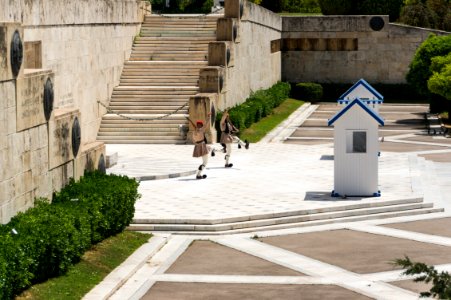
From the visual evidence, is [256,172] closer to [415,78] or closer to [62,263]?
[62,263]

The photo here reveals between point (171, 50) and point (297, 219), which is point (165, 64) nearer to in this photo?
point (171, 50)

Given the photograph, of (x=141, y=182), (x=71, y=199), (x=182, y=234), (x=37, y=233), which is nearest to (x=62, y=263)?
(x=37, y=233)

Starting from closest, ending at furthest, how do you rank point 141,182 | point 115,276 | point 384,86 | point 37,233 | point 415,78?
1. point 37,233
2. point 115,276
3. point 141,182
4. point 415,78
5. point 384,86

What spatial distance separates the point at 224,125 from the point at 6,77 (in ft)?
47.7

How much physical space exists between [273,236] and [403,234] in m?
2.79

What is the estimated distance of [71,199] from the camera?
2002cm

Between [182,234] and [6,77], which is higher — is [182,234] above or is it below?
below

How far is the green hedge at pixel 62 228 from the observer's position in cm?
1597

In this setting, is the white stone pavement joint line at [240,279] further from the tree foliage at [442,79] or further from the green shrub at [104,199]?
the tree foliage at [442,79]

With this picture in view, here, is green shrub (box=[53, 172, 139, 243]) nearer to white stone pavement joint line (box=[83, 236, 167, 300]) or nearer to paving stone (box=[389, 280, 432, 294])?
white stone pavement joint line (box=[83, 236, 167, 300])

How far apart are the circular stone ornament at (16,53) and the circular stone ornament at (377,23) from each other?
43.8m

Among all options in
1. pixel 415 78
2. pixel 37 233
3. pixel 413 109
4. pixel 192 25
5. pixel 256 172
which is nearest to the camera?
pixel 37 233

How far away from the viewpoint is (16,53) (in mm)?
18484

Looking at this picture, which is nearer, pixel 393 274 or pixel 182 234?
pixel 393 274
